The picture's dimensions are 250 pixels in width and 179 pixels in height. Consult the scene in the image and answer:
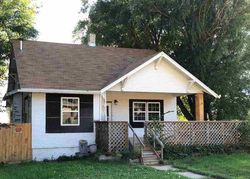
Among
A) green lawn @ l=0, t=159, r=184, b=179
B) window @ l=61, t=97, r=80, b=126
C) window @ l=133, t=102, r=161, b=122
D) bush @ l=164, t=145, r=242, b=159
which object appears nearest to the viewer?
green lawn @ l=0, t=159, r=184, b=179

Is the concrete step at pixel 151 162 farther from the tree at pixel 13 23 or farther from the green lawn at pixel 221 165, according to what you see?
the tree at pixel 13 23

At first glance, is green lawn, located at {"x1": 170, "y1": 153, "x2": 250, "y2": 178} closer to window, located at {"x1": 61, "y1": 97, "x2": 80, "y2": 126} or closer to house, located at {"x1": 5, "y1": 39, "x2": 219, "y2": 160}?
house, located at {"x1": 5, "y1": 39, "x2": 219, "y2": 160}

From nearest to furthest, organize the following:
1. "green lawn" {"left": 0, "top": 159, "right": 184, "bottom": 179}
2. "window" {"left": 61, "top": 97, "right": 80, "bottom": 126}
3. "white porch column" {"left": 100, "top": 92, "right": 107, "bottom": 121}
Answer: "green lawn" {"left": 0, "top": 159, "right": 184, "bottom": 179}
"window" {"left": 61, "top": 97, "right": 80, "bottom": 126}
"white porch column" {"left": 100, "top": 92, "right": 107, "bottom": 121}

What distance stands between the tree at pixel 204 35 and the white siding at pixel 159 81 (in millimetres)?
4759

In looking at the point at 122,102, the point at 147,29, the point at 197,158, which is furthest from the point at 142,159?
the point at 147,29

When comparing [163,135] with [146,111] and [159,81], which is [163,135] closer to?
[159,81]

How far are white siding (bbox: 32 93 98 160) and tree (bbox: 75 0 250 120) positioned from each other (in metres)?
10.9

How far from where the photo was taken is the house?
20250 millimetres

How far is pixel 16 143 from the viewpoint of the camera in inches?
744

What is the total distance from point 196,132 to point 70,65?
304 inches

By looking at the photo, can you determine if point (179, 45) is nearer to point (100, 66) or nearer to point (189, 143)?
point (100, 66)

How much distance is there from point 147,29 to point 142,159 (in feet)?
48.0

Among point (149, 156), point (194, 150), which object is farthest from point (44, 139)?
point (194, 150)

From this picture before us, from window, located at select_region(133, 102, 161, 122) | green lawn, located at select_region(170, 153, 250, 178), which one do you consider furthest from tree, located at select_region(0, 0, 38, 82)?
green lawn, located at select_region(170, 153, 250, 178)
